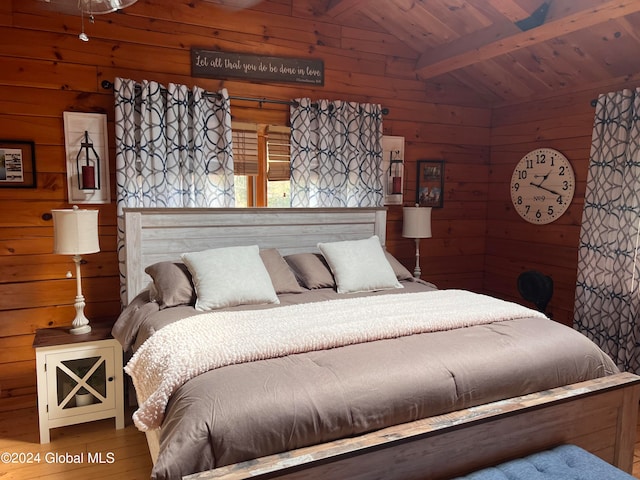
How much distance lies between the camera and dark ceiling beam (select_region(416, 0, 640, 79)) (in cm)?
256

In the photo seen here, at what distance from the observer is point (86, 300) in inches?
125

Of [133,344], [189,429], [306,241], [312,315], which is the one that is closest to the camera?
[189,429]

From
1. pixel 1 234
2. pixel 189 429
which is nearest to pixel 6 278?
pixel 1 234

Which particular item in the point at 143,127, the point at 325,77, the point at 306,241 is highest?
the point at 325,77

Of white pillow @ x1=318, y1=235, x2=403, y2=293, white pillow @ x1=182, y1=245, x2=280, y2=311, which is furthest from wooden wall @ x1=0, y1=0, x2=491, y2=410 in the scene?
white pillow @ x1=318, y1=235, x2=403, y2=293

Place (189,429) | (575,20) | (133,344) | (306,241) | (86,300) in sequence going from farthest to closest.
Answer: (306,241) < (86,300) < (575,20) < (133,344) < (189,429)

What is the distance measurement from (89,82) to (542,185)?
3.58m

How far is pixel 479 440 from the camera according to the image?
175 centimetres

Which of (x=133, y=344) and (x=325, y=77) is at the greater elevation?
(x=325, y=77)

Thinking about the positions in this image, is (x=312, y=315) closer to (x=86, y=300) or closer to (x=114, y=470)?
(x=114, y=470)

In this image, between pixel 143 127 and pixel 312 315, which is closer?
pixel 312 315

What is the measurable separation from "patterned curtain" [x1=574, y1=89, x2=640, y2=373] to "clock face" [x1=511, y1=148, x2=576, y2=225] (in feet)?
1.08

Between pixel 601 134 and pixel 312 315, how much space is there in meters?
2.57

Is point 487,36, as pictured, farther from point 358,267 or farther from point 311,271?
point 311,271
